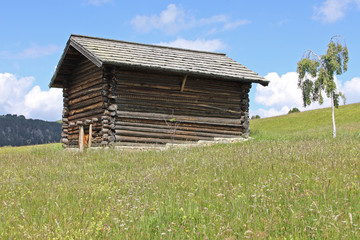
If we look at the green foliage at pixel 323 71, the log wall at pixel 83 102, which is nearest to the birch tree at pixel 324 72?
the green foliage at pixel 323 71

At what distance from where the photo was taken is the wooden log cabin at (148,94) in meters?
14.8

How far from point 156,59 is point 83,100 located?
13.9 feet

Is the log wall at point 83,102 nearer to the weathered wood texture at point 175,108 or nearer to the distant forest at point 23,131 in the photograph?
the weathered wood texture at point 175,108

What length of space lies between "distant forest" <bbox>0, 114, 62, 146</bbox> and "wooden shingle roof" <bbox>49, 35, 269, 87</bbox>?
42.6m

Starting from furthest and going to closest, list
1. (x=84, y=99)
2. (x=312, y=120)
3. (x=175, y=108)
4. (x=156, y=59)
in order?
1. (x=312, y=120)
2. (x=84, y=99)
3. (x=156, y=59)
4. (x=175, y=108)

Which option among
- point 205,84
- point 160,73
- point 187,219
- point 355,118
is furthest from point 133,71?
point 355,118

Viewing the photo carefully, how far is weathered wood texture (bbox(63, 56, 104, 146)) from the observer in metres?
15.5

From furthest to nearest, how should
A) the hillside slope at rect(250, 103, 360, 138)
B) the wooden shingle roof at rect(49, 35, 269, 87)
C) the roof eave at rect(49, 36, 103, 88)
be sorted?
the hillside slope at rect(250, 103, 360, 138), the wooden shingle roof at rect(49, 35, 269, 87), the roof eave at rect(49, 36, 103, 88)

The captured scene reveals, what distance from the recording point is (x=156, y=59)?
1620 centimetres

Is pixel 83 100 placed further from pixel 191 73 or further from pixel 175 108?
pixel 191 73

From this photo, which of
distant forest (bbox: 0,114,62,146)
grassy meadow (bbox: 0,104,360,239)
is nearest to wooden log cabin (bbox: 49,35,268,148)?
grassy meadow (bbox: 0,104,360,239)

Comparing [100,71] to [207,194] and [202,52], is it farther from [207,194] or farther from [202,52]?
[207,194]

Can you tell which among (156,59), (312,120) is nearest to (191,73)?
(156,59)

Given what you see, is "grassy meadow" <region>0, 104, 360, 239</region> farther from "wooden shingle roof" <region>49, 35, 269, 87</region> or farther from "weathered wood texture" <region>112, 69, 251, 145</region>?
"wooden shingle roof" <region>49, 35, 269, 87</region>
